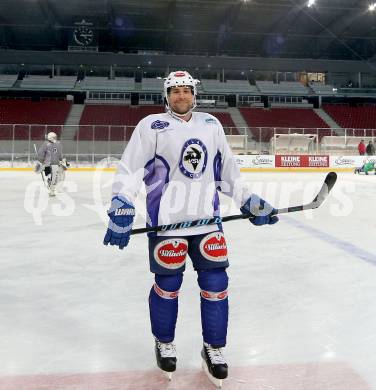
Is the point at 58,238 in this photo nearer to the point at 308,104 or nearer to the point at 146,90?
the point at 146,90

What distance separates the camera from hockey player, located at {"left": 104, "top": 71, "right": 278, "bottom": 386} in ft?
6.73

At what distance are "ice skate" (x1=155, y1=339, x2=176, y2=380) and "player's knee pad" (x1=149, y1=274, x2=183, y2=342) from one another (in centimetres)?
3

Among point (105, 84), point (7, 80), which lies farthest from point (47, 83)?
point (105, 84)

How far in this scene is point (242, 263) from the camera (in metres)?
3.94

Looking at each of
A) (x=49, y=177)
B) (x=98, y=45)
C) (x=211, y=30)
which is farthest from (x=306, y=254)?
(x=98, y=45)

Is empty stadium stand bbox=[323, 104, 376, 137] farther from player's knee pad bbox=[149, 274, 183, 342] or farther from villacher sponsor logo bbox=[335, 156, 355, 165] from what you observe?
player's knee pad bbox=[149, 274, 183, 342]

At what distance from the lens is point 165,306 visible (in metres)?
2.09

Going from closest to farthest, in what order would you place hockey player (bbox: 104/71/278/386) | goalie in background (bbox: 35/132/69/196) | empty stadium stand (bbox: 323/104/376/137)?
hockey player (bbox: 104/71/278/386)
goalie in background (bbox: 35/132/69/196)
empty stadium stand (bbox: 323/104/376/137)

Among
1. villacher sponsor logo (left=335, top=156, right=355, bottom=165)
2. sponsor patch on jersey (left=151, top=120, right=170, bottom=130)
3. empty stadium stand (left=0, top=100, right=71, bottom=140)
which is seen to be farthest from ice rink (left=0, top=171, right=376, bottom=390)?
empty stadium stand (left=0, top=100, right=71, bottom=140)

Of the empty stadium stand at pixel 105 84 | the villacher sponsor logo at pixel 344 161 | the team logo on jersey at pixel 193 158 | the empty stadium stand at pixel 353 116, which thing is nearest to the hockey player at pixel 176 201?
the team logo on jersey at pixel 193 158

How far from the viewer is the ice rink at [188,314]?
198cm

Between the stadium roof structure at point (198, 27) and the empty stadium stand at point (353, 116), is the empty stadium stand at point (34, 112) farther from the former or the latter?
the empty stadium stand at point (353, 116)

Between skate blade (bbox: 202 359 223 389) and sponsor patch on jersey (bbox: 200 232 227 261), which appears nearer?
skate blade (bbox: 202 359 223 389)

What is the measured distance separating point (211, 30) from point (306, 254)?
1154 inches
